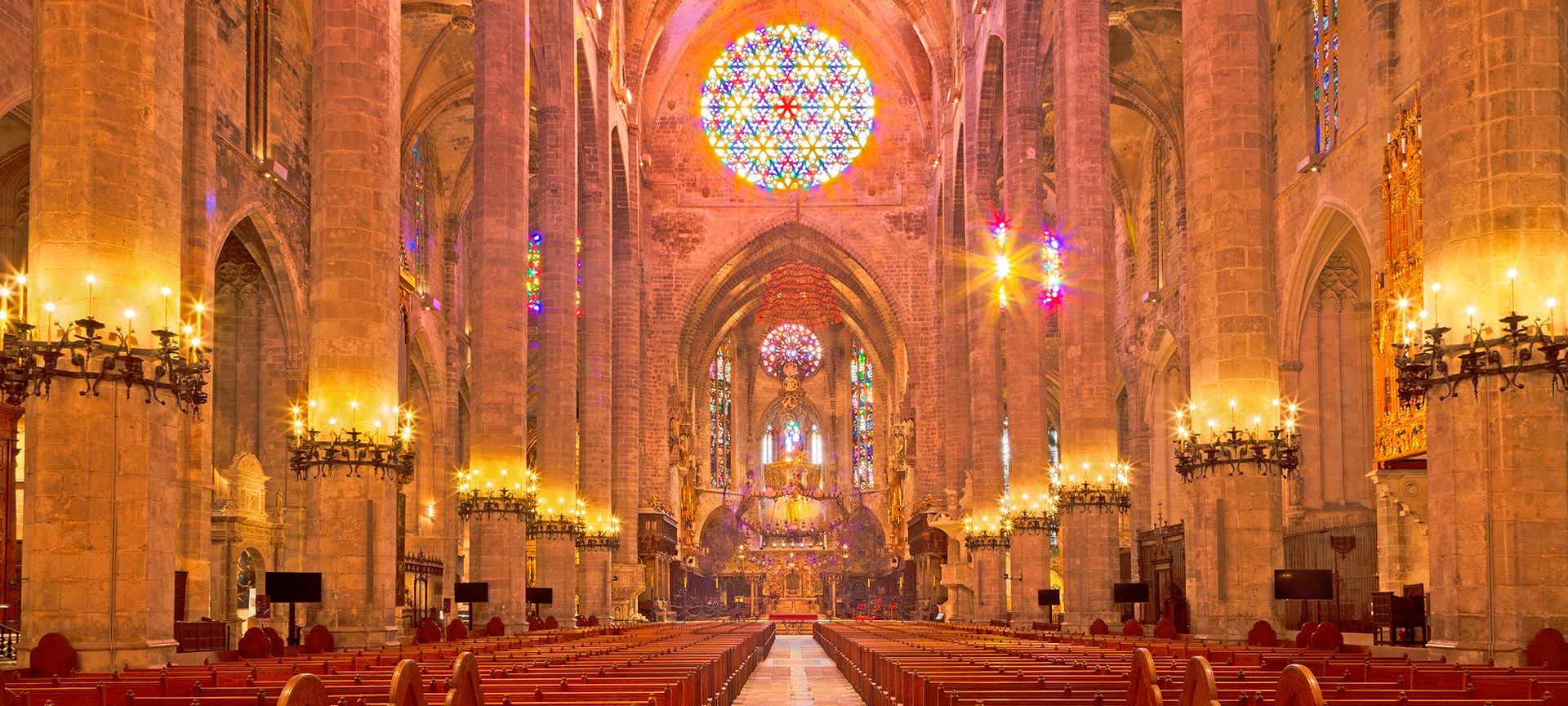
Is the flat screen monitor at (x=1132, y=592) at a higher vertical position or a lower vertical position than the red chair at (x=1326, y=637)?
lower

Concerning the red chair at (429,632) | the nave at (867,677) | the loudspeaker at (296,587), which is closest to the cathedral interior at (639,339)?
the loudspeaker at (296,587)

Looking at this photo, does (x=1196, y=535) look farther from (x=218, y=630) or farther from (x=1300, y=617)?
(x=218, y=630)

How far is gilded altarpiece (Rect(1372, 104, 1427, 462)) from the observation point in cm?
1958

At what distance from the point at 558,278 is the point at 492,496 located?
25.5 ft

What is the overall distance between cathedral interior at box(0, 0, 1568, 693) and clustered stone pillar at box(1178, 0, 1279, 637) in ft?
0.19

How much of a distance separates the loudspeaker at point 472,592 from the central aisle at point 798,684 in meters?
4.91

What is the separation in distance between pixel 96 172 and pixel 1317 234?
882 inches

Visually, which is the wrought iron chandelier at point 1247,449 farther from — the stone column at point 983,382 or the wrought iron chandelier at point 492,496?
the stone column at point 983,382

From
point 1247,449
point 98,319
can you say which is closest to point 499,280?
point 98,319

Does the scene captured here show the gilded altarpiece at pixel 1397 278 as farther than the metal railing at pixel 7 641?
Yes

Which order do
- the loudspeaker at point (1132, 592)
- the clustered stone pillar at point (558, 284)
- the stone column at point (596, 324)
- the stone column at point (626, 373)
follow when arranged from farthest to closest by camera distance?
the stone column at point (626, 373) → the stone column at point (596, 324) → the clustered stone pillar at point (558, 284) → the loudspeaker at point (1132, 592)

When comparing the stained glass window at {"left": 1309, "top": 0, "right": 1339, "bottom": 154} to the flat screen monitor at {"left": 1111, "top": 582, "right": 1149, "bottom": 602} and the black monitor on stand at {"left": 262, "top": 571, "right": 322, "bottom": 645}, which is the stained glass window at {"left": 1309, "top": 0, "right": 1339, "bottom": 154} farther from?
the black monitor on stand at {"left": 262, "top": 571, "right": 322, "bottom": 645}

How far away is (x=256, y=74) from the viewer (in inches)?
1097

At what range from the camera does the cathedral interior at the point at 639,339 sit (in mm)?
12500
